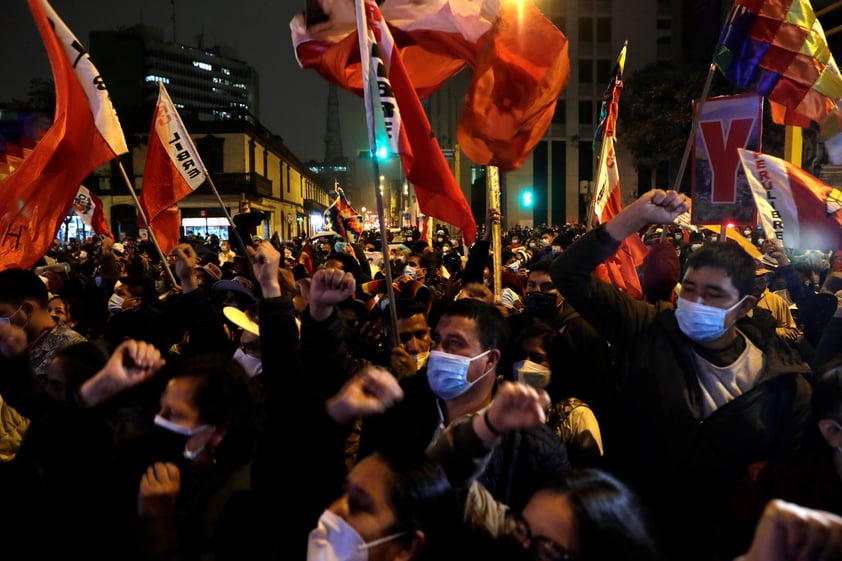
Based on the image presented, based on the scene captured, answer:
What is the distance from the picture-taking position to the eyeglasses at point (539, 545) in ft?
5.90

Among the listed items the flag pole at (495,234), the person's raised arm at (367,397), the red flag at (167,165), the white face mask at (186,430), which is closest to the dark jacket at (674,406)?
the person's raised arm at (367,397)

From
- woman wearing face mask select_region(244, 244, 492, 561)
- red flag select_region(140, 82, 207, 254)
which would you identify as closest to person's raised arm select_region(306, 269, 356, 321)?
woman wearing face mask select_region(244, 244, 492, 561)

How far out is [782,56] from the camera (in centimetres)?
496

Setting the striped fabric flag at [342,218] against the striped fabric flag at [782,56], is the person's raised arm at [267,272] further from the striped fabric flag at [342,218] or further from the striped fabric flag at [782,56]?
the striped fabric flag at [342,218]

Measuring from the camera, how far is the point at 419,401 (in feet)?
9.89

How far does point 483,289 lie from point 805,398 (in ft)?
8.05

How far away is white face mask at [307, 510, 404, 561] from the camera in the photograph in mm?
1941

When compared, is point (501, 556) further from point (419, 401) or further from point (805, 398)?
point (805, 398)

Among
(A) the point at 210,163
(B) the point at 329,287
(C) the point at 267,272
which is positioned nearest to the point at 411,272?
(C) the point at 267,272

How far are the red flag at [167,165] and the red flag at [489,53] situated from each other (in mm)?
1743

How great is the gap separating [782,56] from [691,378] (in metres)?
3.26

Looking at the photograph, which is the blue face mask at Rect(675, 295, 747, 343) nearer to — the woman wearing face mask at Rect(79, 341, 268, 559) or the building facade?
the woman wearing face mask at Rect(79, 341, 268, 559)

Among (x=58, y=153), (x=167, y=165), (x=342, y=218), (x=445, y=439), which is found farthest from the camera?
(x=342, y=218)

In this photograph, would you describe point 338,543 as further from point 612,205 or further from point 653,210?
point 612,205
